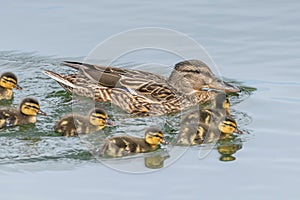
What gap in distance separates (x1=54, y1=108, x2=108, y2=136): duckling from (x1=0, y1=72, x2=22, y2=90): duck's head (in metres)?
0.88

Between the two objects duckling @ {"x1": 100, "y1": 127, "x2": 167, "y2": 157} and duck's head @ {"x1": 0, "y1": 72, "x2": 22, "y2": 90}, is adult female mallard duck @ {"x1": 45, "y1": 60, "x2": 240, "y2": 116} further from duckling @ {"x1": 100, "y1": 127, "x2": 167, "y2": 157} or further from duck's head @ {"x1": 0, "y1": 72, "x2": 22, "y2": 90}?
duckling @ {"x1": 100, "y1": 127, "x2": 167, "y2": 157}

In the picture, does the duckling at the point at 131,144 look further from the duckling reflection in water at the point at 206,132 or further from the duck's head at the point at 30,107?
the duck's head at the point at 30,107

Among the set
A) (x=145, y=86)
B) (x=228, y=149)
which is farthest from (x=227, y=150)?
(x=145, y=86)

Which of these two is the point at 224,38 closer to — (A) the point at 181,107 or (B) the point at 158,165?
(A) the point at 181,107

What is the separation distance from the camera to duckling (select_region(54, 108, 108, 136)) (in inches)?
292

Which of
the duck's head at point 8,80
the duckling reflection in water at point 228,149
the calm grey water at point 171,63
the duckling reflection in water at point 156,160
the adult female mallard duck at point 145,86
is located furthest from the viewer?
the adult female mallard duck at point 145,86

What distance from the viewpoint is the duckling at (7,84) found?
8258mm

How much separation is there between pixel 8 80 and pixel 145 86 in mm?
1062

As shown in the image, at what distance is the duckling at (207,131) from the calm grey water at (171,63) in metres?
0.14

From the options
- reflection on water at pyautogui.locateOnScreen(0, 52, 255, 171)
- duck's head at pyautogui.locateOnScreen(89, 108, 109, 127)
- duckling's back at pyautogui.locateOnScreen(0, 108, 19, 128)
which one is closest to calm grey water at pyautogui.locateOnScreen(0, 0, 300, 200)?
reflection on water at pyautogui.locateOnScreen(0, 52, 255, 171)

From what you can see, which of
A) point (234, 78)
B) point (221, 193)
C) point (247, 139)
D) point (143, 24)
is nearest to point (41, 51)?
point (143, 24)

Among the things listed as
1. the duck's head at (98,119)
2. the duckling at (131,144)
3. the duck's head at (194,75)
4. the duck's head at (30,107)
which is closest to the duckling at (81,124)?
the duck's head at (98,119)

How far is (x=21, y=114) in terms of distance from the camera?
759 centimetres

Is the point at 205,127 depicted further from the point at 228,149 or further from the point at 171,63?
the point at 171,63
